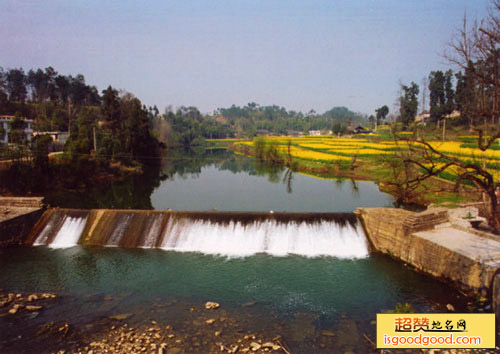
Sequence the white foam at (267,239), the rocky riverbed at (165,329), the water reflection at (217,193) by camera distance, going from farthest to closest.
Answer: the water reflection at (217,193), the white foam at (267,239), the rocky riverbed at (165,329)

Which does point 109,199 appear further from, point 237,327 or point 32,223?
point 237,327

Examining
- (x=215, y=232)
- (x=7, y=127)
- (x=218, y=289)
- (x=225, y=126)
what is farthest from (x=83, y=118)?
(x=225, y=126)

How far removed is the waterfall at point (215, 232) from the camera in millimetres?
15023

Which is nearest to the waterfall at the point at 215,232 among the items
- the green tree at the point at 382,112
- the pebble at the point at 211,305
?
the pebble at the point at 211,305

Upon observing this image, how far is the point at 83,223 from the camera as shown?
16.9m

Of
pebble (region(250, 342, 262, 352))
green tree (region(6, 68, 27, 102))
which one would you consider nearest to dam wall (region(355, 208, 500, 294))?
pebble (region(250, 342, 262, 352))

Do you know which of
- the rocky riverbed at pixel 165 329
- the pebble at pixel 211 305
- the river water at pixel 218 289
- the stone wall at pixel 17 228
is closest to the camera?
the rocky riverbed at pixel 165 329

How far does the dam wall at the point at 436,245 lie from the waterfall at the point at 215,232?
0.85 m

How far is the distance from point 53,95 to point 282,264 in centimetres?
7613

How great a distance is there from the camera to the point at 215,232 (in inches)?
625

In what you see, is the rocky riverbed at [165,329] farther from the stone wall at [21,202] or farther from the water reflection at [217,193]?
the water reflection at [217,193]

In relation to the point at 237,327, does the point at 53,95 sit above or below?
above

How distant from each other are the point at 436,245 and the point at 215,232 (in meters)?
8.63

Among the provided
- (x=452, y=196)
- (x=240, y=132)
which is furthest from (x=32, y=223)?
(x=240, y=132)
